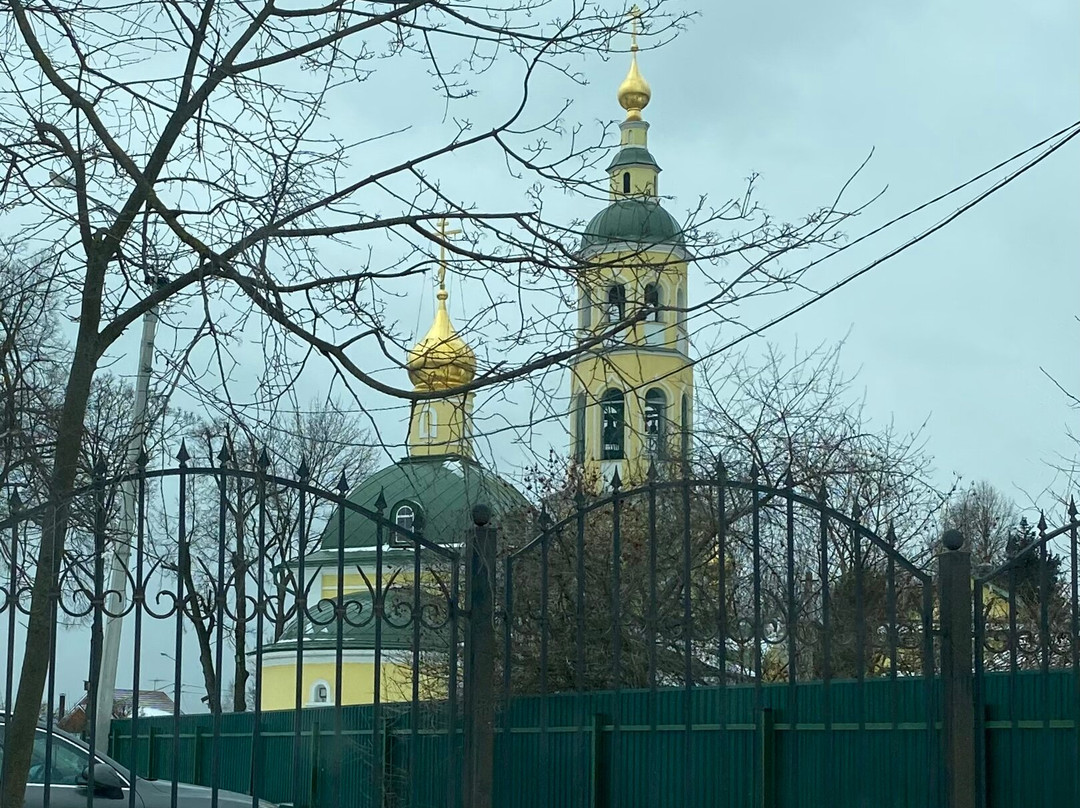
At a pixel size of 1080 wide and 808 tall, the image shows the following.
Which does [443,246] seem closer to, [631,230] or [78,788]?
[631,230]

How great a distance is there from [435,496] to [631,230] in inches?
56.9

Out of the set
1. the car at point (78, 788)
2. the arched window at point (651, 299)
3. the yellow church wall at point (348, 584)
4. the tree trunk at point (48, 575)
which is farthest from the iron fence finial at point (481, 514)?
the yellow church wall at point (348, 584)

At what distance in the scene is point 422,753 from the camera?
1026 cm

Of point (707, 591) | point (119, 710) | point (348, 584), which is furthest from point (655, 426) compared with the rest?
point (119, 710)

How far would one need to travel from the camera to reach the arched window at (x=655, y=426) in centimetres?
645

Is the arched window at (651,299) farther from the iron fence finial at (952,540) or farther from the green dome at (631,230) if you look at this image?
the iron fence finial at (952,540)

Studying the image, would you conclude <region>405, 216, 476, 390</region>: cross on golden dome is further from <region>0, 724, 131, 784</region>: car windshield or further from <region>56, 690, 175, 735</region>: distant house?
<region>56, 690, 175, 735</region>: distant house

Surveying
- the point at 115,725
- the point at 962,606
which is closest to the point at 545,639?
the point at 962,606

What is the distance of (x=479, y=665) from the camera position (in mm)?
5984

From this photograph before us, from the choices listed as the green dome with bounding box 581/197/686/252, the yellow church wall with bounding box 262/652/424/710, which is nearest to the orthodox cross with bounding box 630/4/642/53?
the green dome with bounding box 581/197/686/252

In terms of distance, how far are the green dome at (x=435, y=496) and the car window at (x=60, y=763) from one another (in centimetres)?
204

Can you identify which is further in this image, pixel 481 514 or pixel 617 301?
pixel 481 514

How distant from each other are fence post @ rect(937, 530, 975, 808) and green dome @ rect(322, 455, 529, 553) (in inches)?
73.4

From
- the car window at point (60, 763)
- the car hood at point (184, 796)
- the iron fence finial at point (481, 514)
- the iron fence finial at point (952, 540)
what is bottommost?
the car hood at point (184, 796)
